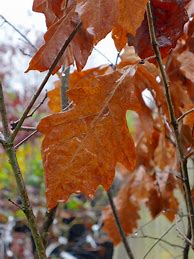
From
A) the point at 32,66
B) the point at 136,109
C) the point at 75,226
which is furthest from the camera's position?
the point at 75,226

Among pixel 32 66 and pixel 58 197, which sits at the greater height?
pixel 32 66

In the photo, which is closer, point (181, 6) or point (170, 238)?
point (181, 6)

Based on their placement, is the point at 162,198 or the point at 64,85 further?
the point at 162,198

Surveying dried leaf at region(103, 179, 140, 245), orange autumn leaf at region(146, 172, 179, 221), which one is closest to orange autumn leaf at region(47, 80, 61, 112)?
orange autumn leaf at region(146, 172, 179, 221)

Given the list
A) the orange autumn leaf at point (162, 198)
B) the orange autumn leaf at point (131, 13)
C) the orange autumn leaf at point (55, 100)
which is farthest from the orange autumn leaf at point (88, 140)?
the orange autumn leaf at point (162, 198)

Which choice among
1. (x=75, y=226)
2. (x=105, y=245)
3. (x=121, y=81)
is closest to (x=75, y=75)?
(x=121, y=81)

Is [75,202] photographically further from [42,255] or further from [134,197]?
[42,255]

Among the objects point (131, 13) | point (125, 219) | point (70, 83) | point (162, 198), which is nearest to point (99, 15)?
point (131, 13)

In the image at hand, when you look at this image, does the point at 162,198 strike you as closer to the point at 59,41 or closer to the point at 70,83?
the point at 70,83

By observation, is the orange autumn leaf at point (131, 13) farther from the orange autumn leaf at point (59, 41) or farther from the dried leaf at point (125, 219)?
the dried leaf at point (125, 219)
